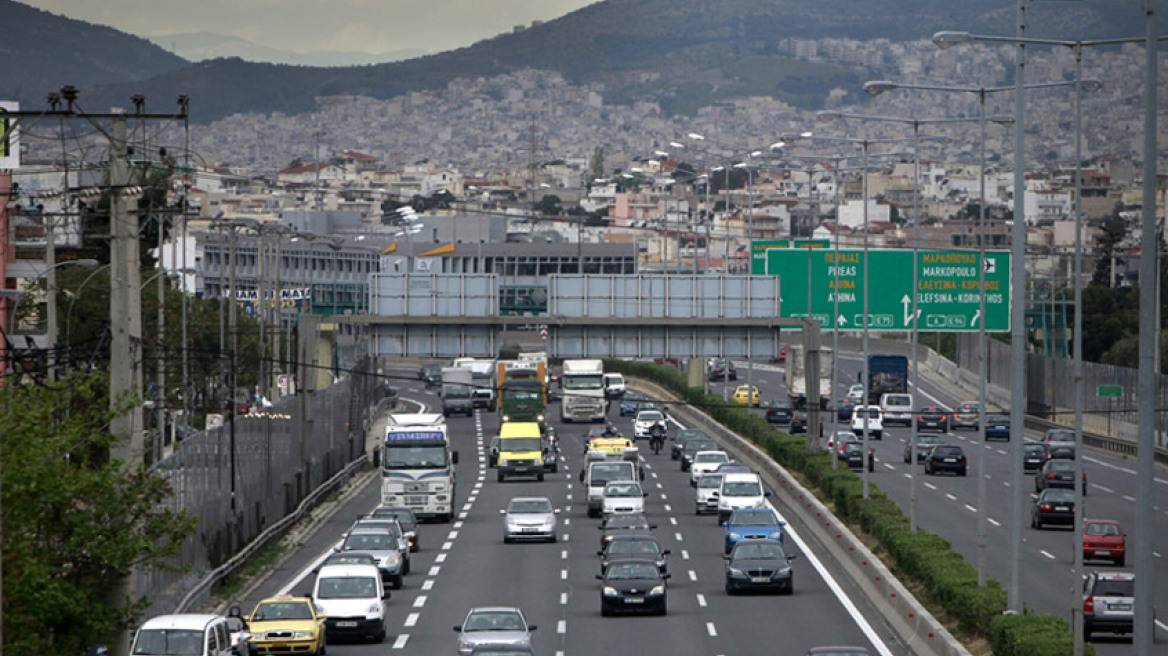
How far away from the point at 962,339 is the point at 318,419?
72471mm

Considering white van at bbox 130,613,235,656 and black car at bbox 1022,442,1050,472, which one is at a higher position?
white van at bbox 130,613,235,656

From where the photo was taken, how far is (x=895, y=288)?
208 feet

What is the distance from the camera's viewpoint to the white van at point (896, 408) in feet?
304

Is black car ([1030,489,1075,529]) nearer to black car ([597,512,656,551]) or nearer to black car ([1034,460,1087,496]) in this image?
black car ([1034,460,1087,496])

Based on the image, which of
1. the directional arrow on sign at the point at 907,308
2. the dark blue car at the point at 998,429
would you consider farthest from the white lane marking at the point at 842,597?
the dark blue car at the point at 998,429

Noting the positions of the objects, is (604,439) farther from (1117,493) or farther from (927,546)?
(927,546)

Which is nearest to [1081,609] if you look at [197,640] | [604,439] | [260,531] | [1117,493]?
[197,640]

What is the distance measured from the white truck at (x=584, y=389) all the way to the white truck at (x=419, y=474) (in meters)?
37.8

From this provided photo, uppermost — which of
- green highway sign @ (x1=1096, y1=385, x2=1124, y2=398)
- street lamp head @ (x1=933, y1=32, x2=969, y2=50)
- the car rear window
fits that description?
street lamp head @ (x1=933, y1=32, x2=969, y2=50)

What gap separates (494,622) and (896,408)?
6628 centimetres

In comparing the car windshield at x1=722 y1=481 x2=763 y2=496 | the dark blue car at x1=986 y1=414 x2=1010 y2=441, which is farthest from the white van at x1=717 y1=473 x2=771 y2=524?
the dark blue car at x1=986 y1=414 x2=1010 y2=441

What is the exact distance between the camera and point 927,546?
3869 cm

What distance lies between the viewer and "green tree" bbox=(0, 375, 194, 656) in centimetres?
2233

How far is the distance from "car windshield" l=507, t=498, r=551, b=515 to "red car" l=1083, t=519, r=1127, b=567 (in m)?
14.8
